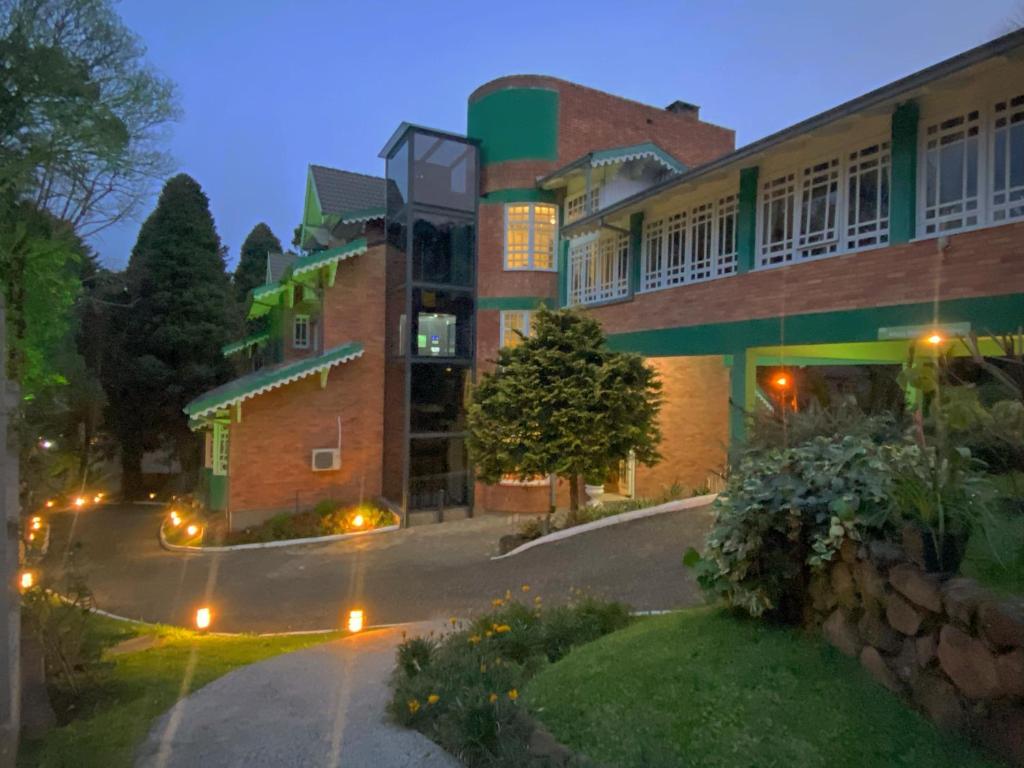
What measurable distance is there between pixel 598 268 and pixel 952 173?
8800 millimetres

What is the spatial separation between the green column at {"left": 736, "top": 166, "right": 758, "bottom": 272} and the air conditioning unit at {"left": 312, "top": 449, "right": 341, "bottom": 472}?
36.7 feet

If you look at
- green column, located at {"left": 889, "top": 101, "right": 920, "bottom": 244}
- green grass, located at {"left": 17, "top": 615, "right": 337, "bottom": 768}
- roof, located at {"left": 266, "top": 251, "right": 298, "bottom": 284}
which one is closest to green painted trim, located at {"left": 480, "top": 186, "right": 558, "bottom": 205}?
roof, located at {"left": 266, "top": 251, "right": 298, "bottom": 284}

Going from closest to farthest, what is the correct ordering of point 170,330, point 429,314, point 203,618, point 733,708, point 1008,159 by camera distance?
point 733,708
point 1008,159
point 203,618
point 429,314
point 170,330

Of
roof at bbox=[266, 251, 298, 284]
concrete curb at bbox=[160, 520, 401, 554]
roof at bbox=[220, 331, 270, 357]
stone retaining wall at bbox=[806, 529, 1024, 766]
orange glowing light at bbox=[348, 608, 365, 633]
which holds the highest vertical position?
roof at bbox=[266, 251, 298, 284]

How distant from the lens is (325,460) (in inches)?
674

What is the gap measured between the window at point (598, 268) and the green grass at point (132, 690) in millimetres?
10513

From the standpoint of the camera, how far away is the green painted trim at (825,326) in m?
7.66

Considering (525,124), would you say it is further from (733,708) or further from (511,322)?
(733,708)

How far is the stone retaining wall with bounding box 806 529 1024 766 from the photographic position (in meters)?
2.78

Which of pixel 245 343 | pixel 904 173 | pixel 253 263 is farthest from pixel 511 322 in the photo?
pixel 253 263

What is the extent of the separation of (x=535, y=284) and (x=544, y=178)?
2.87 meters

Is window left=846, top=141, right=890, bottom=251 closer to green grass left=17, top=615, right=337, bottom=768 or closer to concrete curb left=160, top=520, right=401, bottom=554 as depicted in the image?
green grass left=17, top=615, right=337, bottom=768

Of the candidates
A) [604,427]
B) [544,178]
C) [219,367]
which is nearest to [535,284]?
[544,178]

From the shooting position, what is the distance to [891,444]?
4.67 m
